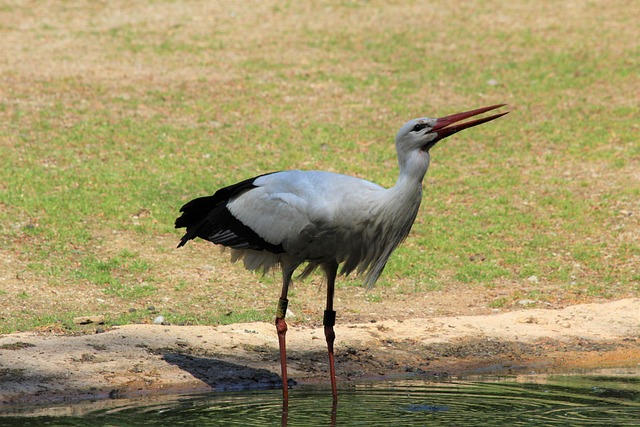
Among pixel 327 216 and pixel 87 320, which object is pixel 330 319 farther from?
pixel 87 320

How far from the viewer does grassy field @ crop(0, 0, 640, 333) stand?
11406 millimetres

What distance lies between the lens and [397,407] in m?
7.16

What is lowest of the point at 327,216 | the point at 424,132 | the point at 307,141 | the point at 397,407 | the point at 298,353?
the point at 397,407

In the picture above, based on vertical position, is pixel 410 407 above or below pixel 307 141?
below

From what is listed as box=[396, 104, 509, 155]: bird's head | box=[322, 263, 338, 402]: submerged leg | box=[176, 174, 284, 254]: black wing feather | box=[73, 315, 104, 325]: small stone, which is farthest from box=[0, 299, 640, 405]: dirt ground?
box=[396, 104, 509, 155]: bird's head

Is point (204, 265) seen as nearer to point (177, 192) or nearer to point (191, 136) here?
point (177, 192)

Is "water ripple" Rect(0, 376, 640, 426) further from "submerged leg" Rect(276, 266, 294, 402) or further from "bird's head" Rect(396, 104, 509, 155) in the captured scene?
"bird's head" Rect(396, 104, 509, 155)

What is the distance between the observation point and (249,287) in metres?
11.3

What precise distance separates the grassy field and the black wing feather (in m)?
1.91

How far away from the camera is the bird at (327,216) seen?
700cm

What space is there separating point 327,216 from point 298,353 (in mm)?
1947

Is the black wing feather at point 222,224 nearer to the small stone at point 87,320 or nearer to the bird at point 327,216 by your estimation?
the bird at point 327,216

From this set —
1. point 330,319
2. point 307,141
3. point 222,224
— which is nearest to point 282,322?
point 330,319

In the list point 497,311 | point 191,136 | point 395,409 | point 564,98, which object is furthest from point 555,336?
point 564,98
